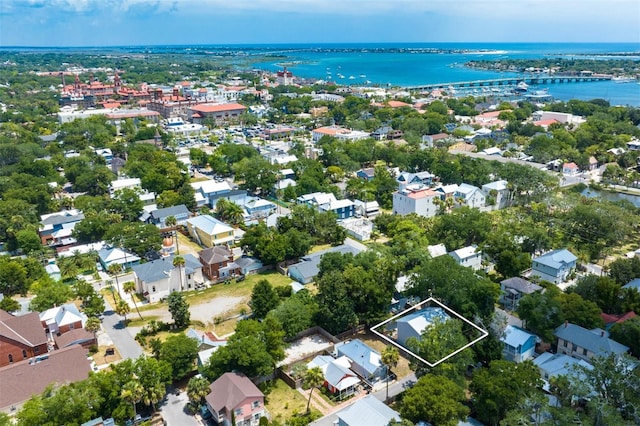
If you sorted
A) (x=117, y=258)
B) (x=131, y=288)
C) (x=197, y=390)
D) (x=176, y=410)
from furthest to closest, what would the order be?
(x=117, y=258), (x=131, y=288), (x=176, y=410), (x=197, y=390)

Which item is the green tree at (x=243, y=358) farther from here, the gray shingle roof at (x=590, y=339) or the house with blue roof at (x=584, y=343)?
the gray shingle roof at (x=590, y=339)

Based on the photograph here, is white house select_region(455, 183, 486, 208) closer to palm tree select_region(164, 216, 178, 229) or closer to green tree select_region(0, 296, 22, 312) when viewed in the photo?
palm tree select_region(164, 216, 178, 229)

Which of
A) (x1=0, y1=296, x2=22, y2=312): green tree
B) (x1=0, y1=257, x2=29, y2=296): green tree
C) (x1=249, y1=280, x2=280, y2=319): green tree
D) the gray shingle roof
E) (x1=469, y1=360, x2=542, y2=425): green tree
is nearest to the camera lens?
(x1=469, y1=360, x2=542, y2=425): green tree

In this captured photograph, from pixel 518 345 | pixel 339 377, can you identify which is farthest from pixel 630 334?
pixel 339 377

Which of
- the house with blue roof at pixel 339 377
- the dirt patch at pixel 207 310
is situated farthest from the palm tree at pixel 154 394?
the dirt patch at pixel 207 310

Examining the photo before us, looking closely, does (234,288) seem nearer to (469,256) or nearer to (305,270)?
(305,270)

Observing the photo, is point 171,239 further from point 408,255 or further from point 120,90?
point 120,90

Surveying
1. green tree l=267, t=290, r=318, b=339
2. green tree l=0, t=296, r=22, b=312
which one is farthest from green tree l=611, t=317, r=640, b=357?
green tree l=0, t=296, r=22, b=312

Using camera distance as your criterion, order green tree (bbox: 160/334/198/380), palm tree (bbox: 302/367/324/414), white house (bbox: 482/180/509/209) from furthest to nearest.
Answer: white house (bbox: 482/180/509/209) → green tree (bbox: 160/334/198/380) → palm tree (bbox: 302/367/324/414)
